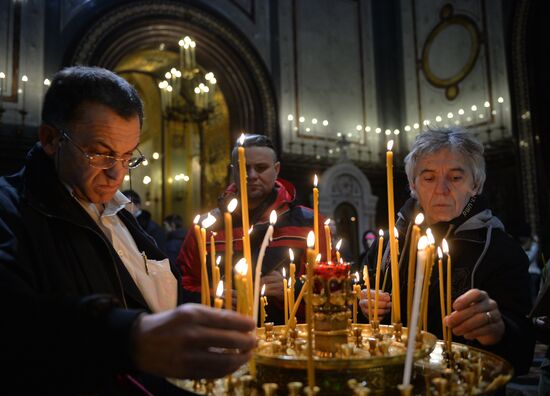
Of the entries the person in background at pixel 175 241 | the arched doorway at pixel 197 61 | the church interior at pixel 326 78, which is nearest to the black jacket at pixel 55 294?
the person in background at pixel 175 241

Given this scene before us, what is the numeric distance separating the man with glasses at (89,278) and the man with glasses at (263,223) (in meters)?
0.86

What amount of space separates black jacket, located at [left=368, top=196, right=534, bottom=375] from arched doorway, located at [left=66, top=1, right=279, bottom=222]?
722 centimetres

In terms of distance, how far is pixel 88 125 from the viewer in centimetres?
125

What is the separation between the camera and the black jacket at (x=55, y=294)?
798mm

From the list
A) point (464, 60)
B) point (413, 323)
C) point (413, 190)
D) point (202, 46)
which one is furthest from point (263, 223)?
point (464, 60)

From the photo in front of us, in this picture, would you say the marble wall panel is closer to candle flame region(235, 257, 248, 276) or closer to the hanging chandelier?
the hanging chandelier

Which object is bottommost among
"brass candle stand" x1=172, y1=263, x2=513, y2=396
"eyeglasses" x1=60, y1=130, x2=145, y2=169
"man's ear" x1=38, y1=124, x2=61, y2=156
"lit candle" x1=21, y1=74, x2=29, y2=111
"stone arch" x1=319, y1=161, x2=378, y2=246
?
"brass candle stand" x1=172, y1=263, x2=513, y2=396

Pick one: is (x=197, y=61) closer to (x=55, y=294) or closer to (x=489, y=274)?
(x=489, y=274)

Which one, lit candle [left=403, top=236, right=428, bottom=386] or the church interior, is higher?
the church interior

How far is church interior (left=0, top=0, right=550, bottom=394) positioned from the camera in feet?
24.5

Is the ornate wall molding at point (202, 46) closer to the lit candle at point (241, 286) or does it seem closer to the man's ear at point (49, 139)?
the man's ear at point (49, 139)

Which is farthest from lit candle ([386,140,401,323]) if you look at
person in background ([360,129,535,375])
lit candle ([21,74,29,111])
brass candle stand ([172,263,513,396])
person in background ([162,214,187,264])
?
lit candle ([21,74,29,111])

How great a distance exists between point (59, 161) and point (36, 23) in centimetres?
733

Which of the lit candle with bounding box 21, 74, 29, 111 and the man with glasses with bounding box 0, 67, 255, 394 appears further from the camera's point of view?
the lit candle with bounding box 21, 74, 29, 111
